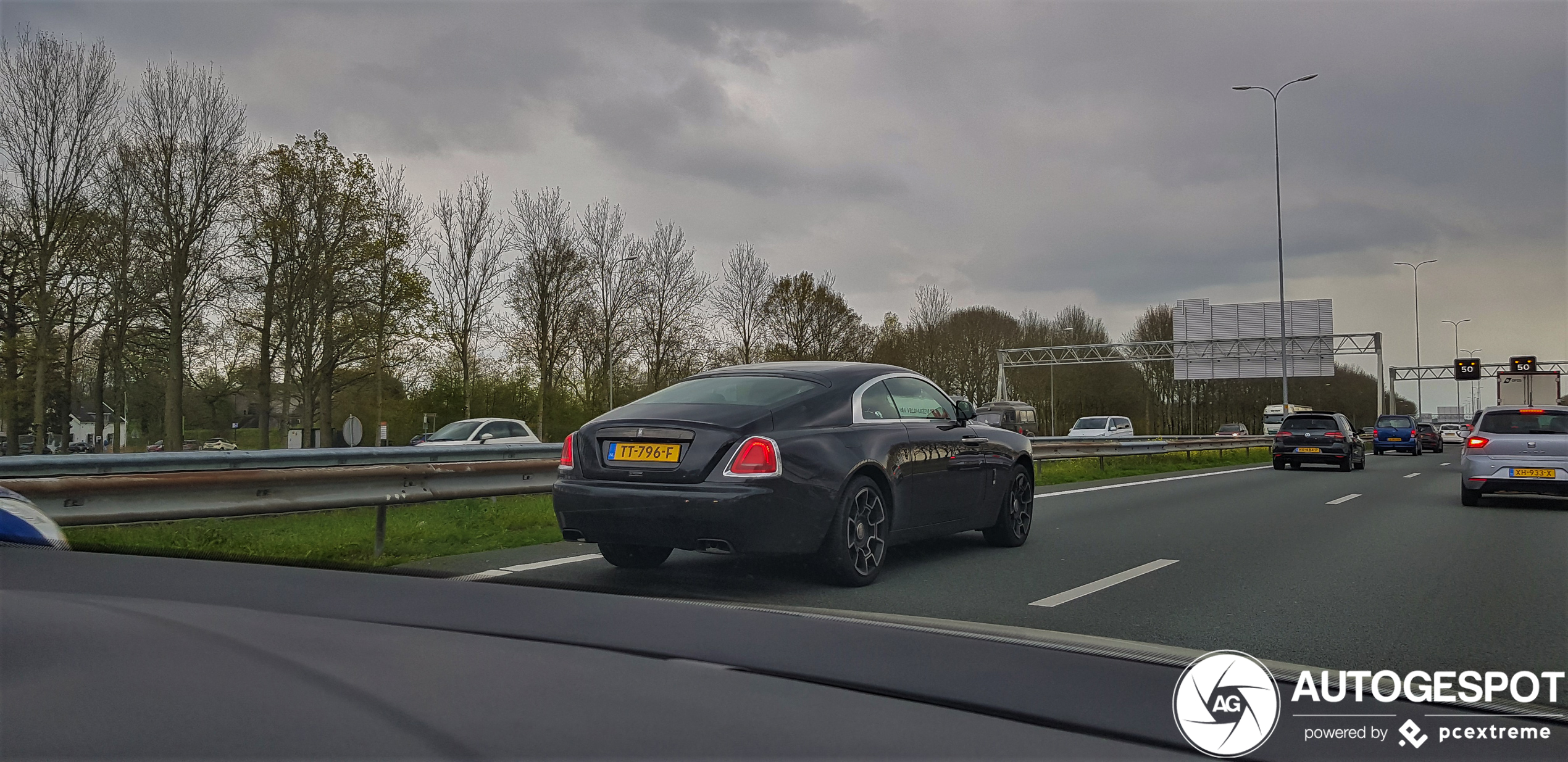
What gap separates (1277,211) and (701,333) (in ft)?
83.5

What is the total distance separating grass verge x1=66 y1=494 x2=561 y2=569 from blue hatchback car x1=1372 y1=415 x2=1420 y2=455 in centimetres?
4083

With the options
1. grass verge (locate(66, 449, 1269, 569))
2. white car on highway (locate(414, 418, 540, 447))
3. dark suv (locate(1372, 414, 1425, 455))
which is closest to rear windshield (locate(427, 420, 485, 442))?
white car on highway (locate(414, 418, 540, 447))

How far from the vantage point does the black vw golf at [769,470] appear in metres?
5.66

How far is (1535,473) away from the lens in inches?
516

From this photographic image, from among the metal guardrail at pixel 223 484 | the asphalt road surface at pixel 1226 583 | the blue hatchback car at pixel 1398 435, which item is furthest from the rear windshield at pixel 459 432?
the blue hatchback car at pixel 1398 435

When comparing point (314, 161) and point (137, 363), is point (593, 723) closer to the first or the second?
point (314, 161)

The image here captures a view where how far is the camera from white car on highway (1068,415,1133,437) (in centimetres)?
3400

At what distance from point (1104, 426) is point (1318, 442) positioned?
13.4 meters

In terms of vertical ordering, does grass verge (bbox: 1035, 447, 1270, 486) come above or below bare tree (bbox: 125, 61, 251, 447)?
below

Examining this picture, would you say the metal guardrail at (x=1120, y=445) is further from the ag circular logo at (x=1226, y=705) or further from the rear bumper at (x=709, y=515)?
the ag circular logo at (x=1226, y=705)

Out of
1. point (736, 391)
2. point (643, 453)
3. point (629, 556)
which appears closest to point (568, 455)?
point (643, 453)

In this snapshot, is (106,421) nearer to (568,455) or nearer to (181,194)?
(181,194)

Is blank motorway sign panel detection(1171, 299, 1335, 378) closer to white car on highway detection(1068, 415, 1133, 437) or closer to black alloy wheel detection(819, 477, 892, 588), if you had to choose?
white car on highway detection(1068, 415, 1133, 437)

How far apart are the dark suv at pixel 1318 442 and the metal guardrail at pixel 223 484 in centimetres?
2213
